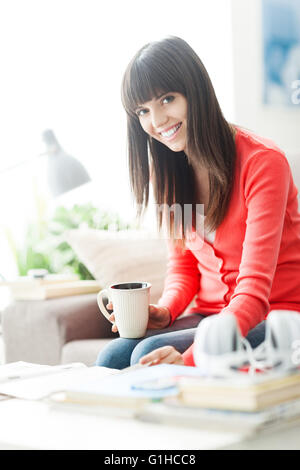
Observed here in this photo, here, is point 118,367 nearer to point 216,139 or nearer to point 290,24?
point 216,139

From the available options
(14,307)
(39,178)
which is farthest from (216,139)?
(39,178)

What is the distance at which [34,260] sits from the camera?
3039 millimetres

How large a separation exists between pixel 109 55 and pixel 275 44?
2.89 ft

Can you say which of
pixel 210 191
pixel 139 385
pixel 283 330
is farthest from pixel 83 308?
pixel 283 330

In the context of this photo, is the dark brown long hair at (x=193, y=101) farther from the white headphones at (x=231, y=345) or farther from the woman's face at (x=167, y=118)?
the white headphones at (x=231, y=345)

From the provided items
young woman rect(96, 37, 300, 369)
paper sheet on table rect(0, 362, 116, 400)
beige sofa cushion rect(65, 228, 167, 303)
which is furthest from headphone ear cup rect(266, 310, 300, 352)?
beige sofa cushion rect(65, 228, 167, 303)

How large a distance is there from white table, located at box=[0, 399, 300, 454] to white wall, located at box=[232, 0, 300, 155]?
2.20 meters

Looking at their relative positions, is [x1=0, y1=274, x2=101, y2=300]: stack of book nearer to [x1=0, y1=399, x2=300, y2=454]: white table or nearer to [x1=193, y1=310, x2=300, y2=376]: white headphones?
[x1=0, y1=399, x2=300, y2=454]: white table

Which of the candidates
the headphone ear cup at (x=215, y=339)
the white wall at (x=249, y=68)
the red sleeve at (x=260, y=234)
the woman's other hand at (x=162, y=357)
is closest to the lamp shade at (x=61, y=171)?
the red sleeve at (x=260, y=234)

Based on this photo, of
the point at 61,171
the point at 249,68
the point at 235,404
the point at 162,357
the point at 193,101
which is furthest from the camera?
the point at 249,68

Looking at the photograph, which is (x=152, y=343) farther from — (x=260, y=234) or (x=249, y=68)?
(x=249, y=68)

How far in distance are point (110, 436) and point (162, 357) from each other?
1.09 ft

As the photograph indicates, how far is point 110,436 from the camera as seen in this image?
0.77m

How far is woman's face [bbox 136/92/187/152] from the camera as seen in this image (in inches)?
55.9
